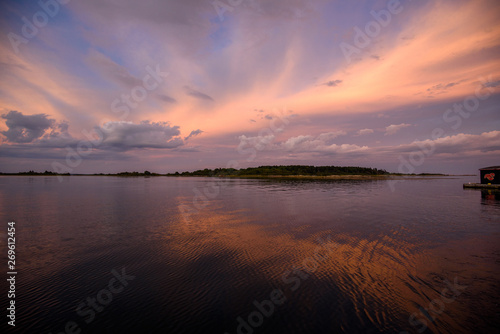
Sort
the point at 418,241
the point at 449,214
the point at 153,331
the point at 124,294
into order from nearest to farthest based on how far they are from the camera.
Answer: the point at 153,331 → the point at 124,294 → the point at 418,241 → the point at 449,214

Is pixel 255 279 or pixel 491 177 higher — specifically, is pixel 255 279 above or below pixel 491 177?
below

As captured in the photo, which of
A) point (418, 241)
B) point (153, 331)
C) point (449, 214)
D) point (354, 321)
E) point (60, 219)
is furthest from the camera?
point (449, 214)

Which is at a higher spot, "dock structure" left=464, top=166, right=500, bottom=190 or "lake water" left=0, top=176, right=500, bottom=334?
"dock structure" left=464, top=166, right=500, bottom=190

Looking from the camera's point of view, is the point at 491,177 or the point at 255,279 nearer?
the point at 255,279

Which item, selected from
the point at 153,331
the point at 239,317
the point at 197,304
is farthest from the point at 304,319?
the point at 153,331

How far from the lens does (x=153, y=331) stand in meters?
7.32

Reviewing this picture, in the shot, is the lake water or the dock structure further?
the dock structure

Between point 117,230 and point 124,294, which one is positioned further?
point 117,230

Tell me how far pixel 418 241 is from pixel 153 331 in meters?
19.4

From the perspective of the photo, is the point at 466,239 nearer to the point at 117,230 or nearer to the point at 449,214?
the point at 449,214

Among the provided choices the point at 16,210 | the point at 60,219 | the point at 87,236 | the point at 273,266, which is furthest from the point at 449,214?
the point at 16,210

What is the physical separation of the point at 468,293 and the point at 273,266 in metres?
8.90

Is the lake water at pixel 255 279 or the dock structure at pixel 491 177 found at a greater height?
the dock structure at pixel 491 177

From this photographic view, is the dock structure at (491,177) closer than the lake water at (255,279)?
No
